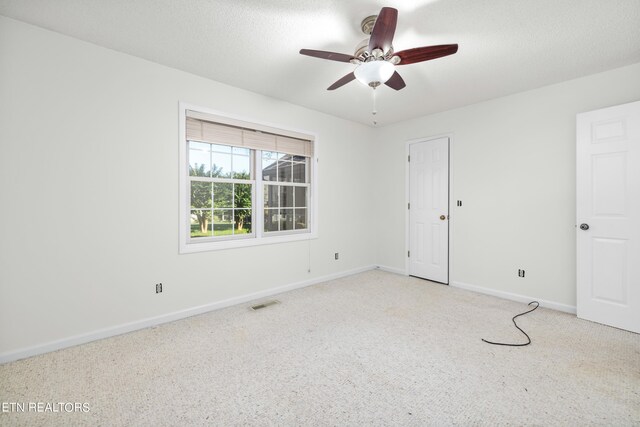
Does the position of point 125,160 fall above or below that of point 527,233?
above

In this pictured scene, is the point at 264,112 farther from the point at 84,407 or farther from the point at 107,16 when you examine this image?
the point at 84,407

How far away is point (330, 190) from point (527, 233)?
274 cm

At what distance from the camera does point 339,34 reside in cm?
224

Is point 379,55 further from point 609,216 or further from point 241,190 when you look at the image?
point 609,216

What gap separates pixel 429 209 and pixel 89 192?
4.33m

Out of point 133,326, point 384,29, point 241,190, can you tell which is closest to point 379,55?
point 384,29

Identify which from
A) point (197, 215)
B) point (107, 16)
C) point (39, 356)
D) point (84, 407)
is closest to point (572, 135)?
point (197, 215)

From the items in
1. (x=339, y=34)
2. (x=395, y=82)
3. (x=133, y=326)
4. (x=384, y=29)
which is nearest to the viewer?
(x=384, y=29)

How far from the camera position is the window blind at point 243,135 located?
9.99ft

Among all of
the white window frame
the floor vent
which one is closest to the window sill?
the white window frame

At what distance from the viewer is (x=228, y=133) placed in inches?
129

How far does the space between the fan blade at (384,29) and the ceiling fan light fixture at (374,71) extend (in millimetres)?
103

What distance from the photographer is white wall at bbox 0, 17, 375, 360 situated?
84.0 inches

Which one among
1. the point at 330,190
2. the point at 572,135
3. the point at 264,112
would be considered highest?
the point at 264,112
